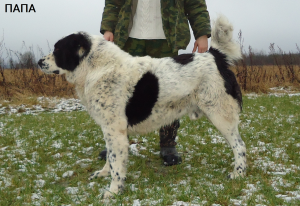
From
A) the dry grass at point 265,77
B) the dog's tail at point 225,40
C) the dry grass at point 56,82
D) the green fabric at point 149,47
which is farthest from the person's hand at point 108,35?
the dry grass at point 265,77

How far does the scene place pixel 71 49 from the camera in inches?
118

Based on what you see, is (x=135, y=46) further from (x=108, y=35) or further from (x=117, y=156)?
(x=117, y=156)

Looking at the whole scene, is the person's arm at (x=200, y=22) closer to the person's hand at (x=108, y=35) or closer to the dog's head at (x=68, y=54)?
the person's hand at (x=108, y=35)

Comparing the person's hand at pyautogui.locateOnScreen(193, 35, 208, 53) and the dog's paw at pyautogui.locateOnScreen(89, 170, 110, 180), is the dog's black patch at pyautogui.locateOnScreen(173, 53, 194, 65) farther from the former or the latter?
the dog's paw at pyautogui.locateOnScreen(89, 170, 110, 180)

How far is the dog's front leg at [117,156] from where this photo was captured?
9.32 feet

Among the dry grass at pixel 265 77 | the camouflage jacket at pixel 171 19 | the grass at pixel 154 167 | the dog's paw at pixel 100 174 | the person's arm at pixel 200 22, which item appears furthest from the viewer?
the dry grass at pixel 265 77

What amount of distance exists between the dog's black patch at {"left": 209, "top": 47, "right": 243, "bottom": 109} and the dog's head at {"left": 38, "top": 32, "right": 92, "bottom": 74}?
4.51 feet

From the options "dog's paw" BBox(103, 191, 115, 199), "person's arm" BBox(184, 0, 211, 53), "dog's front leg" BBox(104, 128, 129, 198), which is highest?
"person's arm" BBox(184, 0, 211, 53)

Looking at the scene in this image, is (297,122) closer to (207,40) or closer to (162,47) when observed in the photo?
(207,40)

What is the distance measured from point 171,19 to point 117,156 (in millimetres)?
1839

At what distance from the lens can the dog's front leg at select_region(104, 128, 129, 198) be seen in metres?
2.84

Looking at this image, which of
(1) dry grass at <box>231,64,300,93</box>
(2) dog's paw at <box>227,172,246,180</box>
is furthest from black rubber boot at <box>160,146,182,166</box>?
(1) dry grass at <box>231,64,300,93</box>

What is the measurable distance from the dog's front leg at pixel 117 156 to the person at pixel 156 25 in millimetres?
1055

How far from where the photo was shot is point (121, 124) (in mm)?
2844
